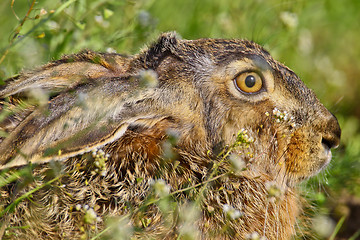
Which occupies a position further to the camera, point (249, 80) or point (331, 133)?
point (331, 133)

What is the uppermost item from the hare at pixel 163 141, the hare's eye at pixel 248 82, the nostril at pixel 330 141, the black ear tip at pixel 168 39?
the hare's eye at pixel 248 82

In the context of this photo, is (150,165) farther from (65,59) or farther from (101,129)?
(65,59)

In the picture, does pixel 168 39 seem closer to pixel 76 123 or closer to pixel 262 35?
pixel 76 123

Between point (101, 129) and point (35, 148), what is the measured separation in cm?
44

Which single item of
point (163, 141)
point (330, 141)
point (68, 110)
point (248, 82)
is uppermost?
point (248, 82)

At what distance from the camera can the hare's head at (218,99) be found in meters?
3.68

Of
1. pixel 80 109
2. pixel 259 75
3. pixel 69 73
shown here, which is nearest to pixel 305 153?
pixel 259 75

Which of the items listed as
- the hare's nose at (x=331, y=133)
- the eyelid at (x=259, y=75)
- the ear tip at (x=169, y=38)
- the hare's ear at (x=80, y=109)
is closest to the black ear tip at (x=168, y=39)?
the ear tip at (x=169, y=38)

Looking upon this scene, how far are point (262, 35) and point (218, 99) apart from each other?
2652 mm

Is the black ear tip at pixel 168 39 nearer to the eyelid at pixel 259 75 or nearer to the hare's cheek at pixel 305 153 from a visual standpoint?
the eyelid at pixel 259 75

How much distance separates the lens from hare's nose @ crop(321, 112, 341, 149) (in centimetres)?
410

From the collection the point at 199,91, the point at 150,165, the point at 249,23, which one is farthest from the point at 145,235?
the point at 249,23

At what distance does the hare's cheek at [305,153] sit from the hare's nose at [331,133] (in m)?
0.09

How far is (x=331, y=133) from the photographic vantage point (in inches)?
162
